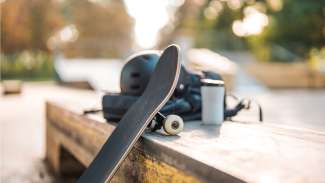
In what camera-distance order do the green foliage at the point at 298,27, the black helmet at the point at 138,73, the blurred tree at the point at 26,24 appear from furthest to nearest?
the blurred tree at the point at 26,24 → the green foliage at the point at 298,27 → the black helmet at the point at 138,73

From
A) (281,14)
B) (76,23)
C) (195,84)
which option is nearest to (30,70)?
(76,23)

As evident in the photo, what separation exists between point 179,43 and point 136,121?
56.6 feet

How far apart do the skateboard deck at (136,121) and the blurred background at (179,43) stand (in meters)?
5.99

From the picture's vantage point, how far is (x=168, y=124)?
1707 millimetres

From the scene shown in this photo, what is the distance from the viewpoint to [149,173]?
1.52m

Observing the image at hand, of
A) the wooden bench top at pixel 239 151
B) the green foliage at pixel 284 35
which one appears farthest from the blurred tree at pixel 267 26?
the wooden bench top at pixel 239 151

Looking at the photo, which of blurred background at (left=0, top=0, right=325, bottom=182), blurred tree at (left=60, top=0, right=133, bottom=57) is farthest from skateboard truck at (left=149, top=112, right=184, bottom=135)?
blurred tree at (left=60, top=0, right=133, bottom=57)

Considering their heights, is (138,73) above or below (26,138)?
above

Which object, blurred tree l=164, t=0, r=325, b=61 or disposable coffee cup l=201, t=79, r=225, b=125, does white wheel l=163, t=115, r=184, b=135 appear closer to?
Answer: disposable coffee cup l=201, t=79, r=225, b=125

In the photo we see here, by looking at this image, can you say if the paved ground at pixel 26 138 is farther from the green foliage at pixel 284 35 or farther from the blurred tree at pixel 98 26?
the blurred tree at pixel 98 26

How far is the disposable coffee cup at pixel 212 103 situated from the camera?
6.75ft

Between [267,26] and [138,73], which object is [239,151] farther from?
[267,26]

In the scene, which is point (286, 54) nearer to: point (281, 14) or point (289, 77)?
point (281, 14)

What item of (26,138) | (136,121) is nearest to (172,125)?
(136,121)
